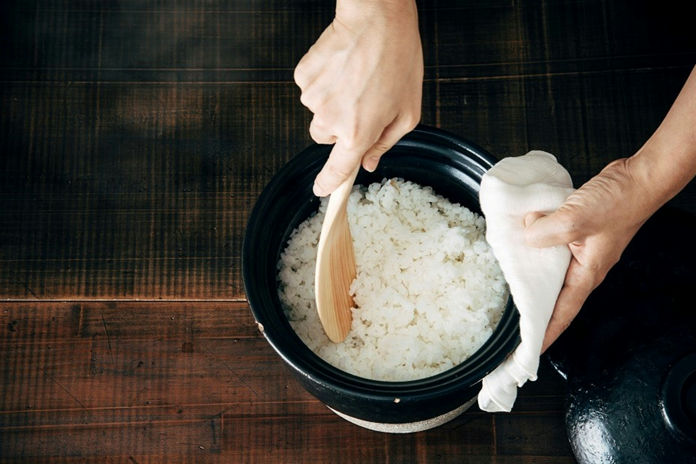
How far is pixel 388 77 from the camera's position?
0.84 metres

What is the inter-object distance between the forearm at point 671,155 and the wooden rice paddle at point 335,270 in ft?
1.29

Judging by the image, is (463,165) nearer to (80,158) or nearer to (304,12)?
(304,12)

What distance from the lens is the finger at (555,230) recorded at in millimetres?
929

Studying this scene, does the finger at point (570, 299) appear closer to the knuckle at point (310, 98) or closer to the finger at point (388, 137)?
the finger at point (388, 137)

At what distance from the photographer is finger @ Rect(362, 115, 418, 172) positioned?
0.89 metres

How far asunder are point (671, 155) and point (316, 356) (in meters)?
0.53

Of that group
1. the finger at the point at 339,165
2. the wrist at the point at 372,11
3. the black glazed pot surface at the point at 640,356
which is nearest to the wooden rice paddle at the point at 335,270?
the finger at the point at 339,165

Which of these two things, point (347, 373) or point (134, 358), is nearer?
point (347, 373)

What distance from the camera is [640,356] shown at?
3.13ft

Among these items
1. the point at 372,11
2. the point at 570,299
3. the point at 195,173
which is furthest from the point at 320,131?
the point at 195,173

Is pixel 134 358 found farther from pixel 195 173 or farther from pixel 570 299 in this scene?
pixel 570 299

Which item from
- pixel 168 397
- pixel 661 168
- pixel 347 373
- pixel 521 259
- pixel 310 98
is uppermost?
pixel 310 98

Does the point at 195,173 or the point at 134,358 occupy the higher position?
the point at 195,173

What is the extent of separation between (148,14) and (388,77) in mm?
774
